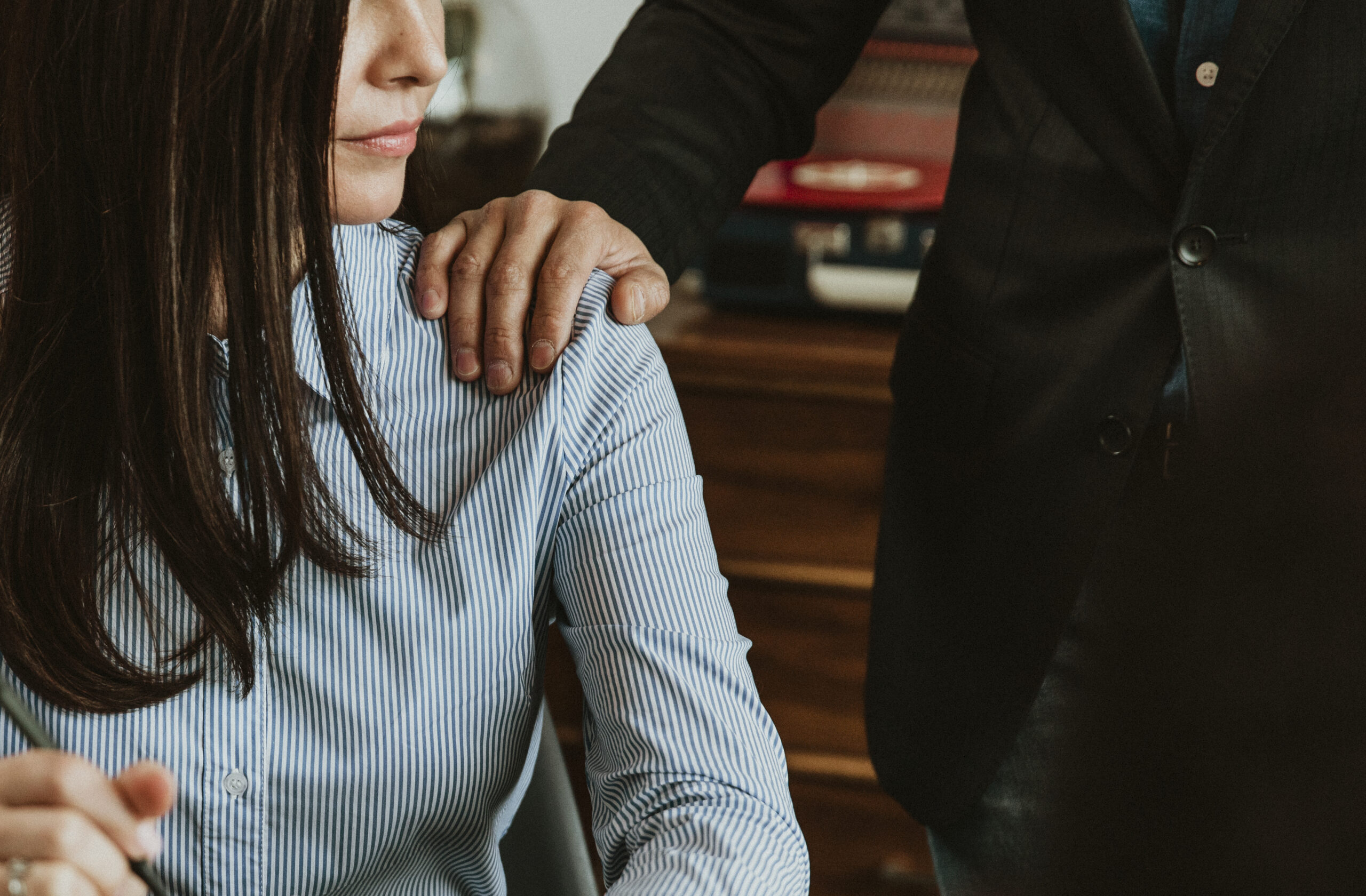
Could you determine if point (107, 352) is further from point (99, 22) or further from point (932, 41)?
point (932, 41)

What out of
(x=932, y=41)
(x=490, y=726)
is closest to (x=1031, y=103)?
(x=490, y=726)

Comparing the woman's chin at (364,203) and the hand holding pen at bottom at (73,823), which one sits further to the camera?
the woman's chin at (364,203)

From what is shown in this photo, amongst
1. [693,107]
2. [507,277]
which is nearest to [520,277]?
[507,277]

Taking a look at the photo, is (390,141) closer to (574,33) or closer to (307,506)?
(307,506)

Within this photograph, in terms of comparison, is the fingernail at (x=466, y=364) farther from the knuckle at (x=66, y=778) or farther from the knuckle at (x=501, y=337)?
the knuckle at (x=66, y=778)

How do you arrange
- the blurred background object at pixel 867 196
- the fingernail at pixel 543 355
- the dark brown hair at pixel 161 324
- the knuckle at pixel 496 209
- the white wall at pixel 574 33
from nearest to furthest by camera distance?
the dark brown hair at pixel 161 324
the fingernail at pixel 543 355
the knuckle at pixel 496 209
the blurred background object at pixel 867 196
the white wall at pixel 574 33

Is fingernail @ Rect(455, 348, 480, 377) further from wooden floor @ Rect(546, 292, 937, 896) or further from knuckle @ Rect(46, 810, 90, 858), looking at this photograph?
wooden floor @ Rect(546, 292, 937, 896)

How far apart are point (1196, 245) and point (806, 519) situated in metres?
0.93

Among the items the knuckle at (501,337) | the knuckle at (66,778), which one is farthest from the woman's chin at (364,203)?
the knuckle at (66,778)

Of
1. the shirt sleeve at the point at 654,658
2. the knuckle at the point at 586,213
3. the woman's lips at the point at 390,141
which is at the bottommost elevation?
the shirt sleeve at the point at 654,658

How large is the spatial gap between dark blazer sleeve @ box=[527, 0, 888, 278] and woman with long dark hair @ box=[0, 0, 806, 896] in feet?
0.80

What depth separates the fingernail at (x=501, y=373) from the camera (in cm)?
81

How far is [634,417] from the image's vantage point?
84 cm

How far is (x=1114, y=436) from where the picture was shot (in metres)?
0.96
